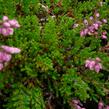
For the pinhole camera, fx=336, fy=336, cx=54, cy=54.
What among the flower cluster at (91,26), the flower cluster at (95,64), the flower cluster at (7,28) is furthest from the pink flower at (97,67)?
the flower cluster at (7,28)

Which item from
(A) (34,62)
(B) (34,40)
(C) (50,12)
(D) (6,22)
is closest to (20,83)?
(A) (34,62)

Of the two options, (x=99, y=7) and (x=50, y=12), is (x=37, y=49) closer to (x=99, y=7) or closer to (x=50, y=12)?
(x=50, y=12)

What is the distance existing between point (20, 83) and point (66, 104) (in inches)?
16.6

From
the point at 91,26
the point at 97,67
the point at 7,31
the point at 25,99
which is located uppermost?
the point at 91,26

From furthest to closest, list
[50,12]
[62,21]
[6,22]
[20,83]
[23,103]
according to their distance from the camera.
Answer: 1. [50,12]
2. [62,21]
3. [20,83]
4. [23,103]
5. [6,22]

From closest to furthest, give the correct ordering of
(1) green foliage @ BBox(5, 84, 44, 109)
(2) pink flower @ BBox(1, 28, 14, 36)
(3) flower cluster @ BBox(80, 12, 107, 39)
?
(2) pink flower @ BBox(1, 28, 14, 36)
(1) green foliage @ BBox(5, 84, 44, 109)
(3) flower cluster @ BBox(80, 12, 107, 39)

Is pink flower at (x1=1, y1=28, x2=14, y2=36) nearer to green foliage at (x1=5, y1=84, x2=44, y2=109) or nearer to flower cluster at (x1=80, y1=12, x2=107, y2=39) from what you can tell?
green foliage at (x1=5, y1=84, x2=44, y2=109)

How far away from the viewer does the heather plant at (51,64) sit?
7.28 ft

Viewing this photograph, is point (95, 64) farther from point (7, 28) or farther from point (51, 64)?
point (7, 28)

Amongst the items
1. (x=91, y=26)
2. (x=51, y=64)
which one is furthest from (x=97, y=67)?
(x=91, y=26)

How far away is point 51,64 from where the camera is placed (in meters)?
2.25

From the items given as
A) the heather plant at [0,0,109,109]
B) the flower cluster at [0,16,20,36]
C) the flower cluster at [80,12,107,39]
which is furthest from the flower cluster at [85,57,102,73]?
the flower cluster at [0,16,20,36]

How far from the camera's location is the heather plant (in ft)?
7.28

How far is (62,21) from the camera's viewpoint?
8.60ft
